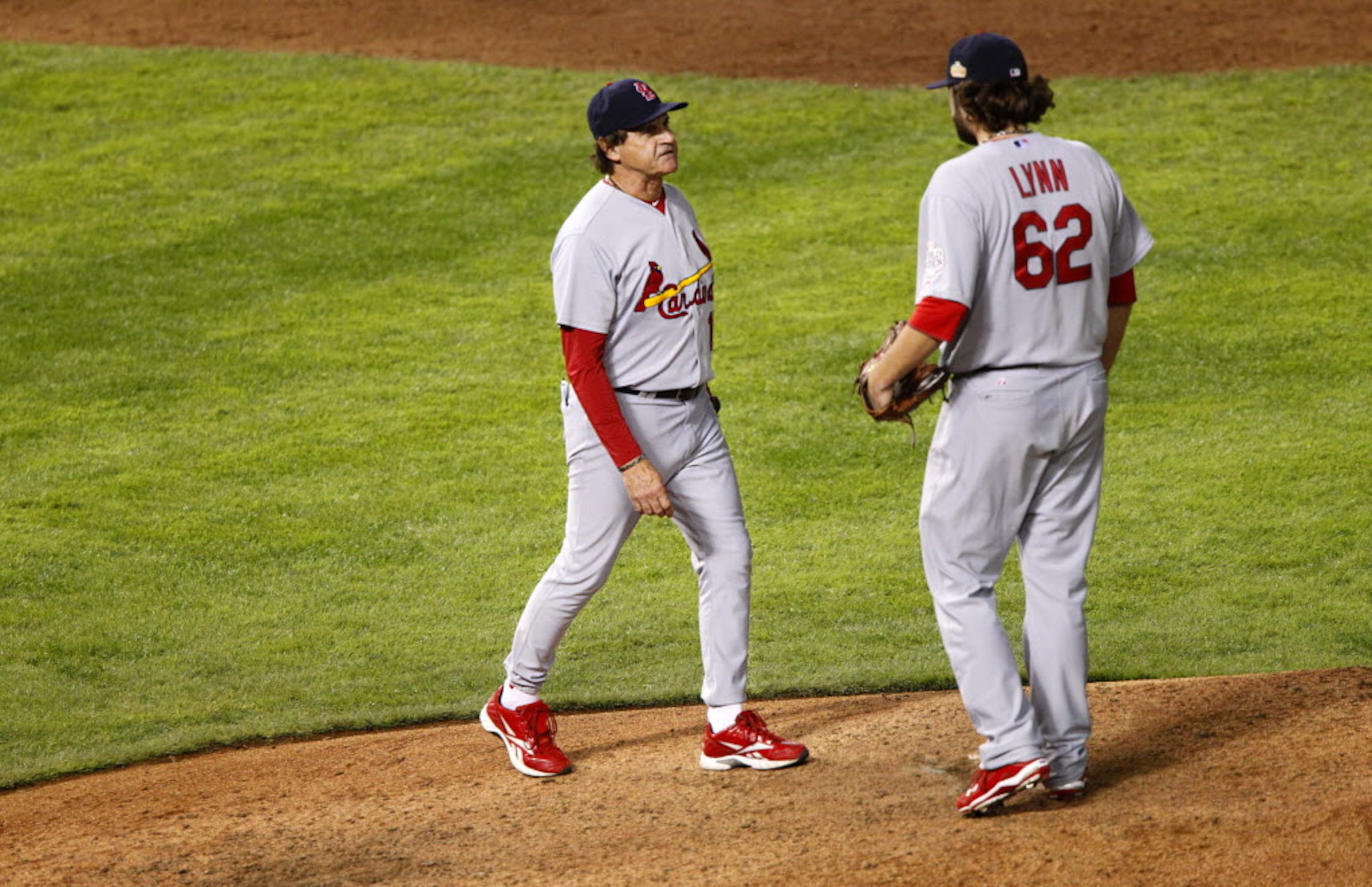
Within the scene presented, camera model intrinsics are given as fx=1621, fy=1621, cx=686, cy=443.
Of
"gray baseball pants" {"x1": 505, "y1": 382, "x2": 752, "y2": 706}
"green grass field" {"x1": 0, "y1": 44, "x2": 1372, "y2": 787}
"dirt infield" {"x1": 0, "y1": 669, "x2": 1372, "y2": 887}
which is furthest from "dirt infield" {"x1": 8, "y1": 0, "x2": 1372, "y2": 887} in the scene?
"green grass field" {"x1": 0, "y1": 44, "x2": 1372, "y2": 787}

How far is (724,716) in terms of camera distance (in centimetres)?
464

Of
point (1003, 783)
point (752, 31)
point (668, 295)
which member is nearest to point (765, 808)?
point (1003, 783)

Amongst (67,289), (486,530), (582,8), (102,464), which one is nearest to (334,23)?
(582,8)

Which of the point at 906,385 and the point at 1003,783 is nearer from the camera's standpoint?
the point at 1003,783

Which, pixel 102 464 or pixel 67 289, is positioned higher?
pixel 67 289

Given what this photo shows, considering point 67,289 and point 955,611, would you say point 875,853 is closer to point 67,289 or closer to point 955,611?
point 955,611

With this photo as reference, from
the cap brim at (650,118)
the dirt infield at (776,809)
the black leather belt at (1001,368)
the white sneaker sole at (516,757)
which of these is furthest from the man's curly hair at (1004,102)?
the white sneaker sole at (516,757)

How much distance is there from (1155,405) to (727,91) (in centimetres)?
681

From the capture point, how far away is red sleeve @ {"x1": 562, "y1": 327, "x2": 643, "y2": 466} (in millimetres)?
4445

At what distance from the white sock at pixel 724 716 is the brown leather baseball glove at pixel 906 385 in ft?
3.49

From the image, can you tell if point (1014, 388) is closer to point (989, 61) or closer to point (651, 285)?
point (989, 61)

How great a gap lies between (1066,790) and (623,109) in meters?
2.15

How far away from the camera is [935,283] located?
12.5ft

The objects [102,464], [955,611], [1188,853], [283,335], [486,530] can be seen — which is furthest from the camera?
[283,335]
